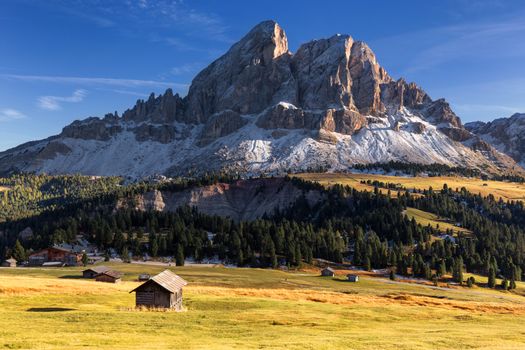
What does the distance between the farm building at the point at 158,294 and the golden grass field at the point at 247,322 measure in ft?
6.61

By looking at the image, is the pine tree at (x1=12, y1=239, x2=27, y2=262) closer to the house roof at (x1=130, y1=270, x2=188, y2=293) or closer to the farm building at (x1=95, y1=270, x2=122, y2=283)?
the farm building at (x1=95, y1=270, x2=122, y2=283)

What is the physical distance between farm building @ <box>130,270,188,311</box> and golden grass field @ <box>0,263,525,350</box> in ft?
6.61

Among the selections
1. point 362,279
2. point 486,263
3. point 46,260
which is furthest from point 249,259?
point 486,263

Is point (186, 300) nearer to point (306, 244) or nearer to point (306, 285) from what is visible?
point (306, 285)

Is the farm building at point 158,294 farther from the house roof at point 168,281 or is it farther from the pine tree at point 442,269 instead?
the pine tree at point 442,269

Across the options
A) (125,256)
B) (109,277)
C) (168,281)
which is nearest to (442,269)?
(125,256)

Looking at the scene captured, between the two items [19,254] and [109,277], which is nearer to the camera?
[109,277]

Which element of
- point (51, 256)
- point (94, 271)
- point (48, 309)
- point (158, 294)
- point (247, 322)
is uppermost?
point (158, 294)

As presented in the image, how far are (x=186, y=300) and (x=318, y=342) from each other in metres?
35.4

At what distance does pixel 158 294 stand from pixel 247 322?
620 inches

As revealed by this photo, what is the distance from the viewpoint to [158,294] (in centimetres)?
6219

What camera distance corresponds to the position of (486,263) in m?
177

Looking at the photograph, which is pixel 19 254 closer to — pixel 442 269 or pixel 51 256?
pixel 51 256

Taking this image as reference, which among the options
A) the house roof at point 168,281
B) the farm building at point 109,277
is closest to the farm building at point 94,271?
the farm building at point 109,277
